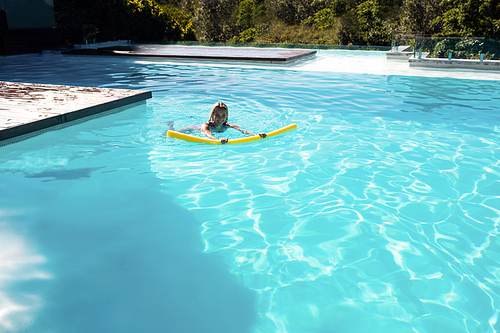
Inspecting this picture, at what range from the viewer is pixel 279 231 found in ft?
13.9

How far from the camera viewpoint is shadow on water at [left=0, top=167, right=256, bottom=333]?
118 inches

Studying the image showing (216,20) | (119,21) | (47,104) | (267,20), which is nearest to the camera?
(47,104)

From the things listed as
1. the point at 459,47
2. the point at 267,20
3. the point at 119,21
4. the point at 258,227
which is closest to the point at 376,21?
the point at 267,20

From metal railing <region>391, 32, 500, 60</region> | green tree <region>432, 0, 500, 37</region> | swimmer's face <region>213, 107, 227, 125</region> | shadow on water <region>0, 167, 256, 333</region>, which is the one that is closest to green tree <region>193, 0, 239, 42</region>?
green tree <region>432, 0, 500, 37</region>

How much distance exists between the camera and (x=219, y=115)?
22.3 feet

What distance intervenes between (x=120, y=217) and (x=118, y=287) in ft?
4.20

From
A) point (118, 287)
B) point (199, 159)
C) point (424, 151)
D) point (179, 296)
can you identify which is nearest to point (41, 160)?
point (199, 159)

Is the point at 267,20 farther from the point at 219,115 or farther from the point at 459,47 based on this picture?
the point at 219,115

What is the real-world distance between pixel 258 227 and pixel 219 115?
117 inches

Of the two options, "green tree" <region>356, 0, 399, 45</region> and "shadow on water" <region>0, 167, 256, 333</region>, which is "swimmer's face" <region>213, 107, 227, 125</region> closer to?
"shadow on water" <region>0, 167, 256, 333</region>

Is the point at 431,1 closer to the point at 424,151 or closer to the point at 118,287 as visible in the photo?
the point at 424,151

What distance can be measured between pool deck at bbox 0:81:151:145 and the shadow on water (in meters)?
1.90

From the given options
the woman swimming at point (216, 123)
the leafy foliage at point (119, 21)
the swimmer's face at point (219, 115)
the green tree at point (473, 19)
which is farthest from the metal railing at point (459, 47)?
the leafy foliage at point (119, 21)

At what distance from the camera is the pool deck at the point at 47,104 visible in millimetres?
6527
